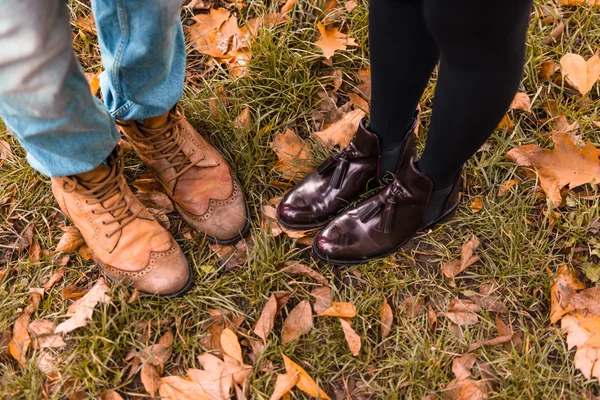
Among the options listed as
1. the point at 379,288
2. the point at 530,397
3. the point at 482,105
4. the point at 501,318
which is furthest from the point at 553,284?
the point at 482,105

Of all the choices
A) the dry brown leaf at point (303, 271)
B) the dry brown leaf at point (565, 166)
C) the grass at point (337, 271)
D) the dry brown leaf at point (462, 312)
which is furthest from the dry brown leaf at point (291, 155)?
the dry brown leaf at point (565, 166)

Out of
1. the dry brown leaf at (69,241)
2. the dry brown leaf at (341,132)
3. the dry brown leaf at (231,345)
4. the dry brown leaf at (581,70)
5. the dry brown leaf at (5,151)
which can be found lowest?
the dry brown leaf at (231,345)

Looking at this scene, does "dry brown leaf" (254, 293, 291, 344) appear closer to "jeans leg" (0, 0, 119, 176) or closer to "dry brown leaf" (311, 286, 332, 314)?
"dry brown leaf" (311, 286, 332, 314)

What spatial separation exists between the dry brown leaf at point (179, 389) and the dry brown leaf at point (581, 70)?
165 centimetres

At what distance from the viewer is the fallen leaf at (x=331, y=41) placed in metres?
1.87

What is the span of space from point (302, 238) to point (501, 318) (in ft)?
2.18

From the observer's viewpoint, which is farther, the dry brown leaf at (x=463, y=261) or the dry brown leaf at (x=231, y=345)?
the dry brown leaf at (x=463, y=261)

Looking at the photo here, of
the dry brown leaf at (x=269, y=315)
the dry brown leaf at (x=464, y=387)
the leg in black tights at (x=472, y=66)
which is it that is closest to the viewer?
the leg in black tights at (x=472, y=66)

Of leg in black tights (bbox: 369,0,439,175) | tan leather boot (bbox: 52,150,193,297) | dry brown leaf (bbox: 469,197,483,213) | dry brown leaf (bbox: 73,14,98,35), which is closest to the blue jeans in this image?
tan leather boot (bbox: 52,150,193,297)

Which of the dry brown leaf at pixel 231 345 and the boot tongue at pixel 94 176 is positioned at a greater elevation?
the boot tongue at pixel 94 176

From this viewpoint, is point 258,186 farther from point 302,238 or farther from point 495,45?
point 495,45

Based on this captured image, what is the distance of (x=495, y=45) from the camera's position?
3.06ft

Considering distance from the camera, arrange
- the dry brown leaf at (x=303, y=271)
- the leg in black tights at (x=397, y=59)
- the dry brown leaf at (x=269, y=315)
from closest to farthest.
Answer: the leg in black tights at (x=397, y=59)
the dry brown leaf at (x=269, y=315)
the dry brown leaf at (x=303, y=271)

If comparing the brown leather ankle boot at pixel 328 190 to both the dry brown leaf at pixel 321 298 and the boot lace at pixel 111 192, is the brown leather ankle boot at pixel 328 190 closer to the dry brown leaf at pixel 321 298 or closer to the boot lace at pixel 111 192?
the dry brown leaf at pixel 321 298
